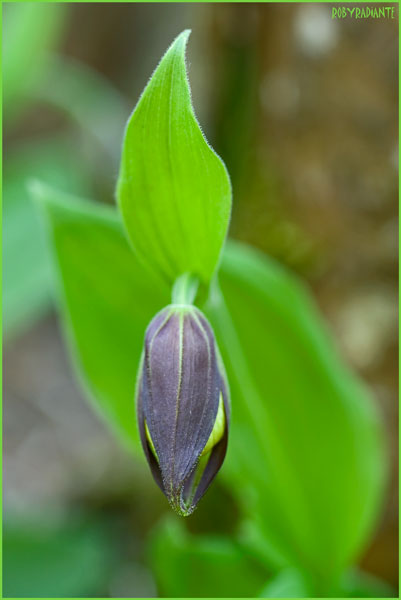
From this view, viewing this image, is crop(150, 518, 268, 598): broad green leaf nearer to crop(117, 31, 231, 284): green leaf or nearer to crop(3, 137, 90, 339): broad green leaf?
crop(117, 31, 231, 284): green leaf

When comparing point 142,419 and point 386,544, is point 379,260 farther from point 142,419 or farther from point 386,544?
point 142,419

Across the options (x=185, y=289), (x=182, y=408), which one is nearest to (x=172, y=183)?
(x=185, y=289)

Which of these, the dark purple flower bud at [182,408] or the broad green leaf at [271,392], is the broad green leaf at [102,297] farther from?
the dark purple flower bud at [182,408]

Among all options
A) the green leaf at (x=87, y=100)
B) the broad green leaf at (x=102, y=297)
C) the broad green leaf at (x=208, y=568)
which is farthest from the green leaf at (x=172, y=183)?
the green leaf at (x=87, y=100)

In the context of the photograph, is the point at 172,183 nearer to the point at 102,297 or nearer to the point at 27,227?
the point at 102,297

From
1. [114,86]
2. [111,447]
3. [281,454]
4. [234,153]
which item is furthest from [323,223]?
[114,86]
